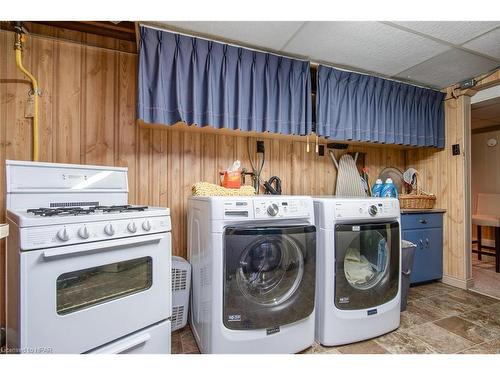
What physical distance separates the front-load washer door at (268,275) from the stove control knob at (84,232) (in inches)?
25.3

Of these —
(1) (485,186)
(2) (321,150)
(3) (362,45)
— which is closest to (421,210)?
(2) (321,150)

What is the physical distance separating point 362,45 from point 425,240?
2002 millimetres

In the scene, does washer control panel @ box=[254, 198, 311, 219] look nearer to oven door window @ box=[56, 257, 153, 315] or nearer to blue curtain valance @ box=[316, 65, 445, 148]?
oven door window @ box=[56, 257, 153, 315]

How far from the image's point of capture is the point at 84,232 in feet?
3.72

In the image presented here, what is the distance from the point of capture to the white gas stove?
3.42 feet

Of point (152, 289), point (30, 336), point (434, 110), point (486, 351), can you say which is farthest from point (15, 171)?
point (434, 110)

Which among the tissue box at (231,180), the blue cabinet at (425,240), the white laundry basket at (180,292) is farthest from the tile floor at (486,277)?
the white laundry basket at (180,292)

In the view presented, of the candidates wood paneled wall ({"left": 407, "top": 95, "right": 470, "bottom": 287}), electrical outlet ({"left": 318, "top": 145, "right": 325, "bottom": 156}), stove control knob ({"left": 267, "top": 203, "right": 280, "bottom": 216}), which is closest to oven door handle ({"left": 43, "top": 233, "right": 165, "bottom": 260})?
stove control knob ({"left": 267, "top": 203, "right": 280, "bottom": 216})

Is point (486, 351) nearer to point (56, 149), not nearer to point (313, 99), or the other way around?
point (313, 99)

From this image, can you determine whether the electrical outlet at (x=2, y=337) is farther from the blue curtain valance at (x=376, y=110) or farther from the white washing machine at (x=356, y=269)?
the blue curtain valance at (x=376, y=110)

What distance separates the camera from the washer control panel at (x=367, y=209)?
1.67m

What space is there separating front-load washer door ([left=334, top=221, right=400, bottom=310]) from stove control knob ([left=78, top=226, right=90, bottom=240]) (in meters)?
1.36

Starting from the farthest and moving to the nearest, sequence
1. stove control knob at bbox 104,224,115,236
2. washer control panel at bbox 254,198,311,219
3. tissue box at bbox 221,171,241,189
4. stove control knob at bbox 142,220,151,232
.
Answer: tissue box at bbox 221,171,241,189 → washer control panel at bbox 254,198,311,219 → stove control knob at bbox 142,220,151,232 → stove control knob at bbox 104,224,115,236

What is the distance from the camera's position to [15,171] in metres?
1.51
